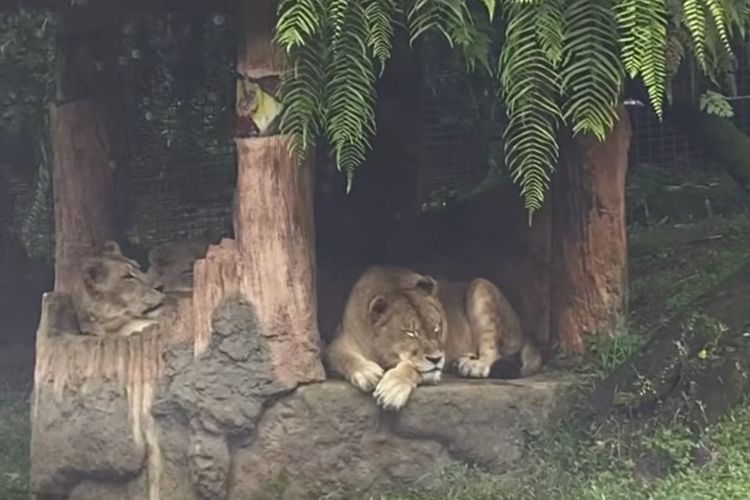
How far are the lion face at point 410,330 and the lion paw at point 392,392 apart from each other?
21 cm

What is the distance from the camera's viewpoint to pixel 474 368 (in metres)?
7.32

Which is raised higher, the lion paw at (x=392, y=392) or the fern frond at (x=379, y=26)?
the fern frond at (x=379, y=26)

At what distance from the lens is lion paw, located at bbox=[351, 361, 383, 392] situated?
6.64 metres

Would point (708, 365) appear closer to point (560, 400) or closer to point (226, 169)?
point (560, 400)

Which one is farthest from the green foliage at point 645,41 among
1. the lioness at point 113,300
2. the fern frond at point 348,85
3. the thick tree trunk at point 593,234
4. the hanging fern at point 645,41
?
the lioness at point 113,300

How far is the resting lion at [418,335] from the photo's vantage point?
679 centimetres

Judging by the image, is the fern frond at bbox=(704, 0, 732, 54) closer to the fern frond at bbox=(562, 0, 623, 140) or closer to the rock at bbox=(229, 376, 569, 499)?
the fern frond at bbox=(562, 0, 623, 140)

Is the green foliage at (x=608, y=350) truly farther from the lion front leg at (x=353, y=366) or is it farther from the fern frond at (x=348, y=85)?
the fern frond at (x=348, y=85)

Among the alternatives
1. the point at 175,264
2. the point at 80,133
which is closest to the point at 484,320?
the point at 175,264

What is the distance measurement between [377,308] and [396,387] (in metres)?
0.68

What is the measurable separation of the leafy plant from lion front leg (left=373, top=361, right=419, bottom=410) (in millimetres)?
1140

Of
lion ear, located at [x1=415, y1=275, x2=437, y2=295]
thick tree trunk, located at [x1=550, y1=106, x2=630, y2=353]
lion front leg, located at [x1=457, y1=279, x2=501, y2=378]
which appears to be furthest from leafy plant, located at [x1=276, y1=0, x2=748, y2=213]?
lion front leg, located at [x1=457, y1=279, x2=501, y2=378]

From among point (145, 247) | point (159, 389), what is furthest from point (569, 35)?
point (145, 247)

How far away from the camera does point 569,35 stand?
5676mm
